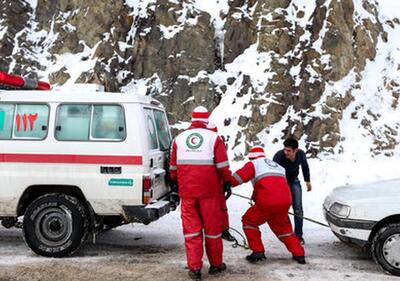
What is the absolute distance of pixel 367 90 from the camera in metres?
15.7

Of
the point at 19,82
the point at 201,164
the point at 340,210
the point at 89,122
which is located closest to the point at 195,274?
the point at 201,164

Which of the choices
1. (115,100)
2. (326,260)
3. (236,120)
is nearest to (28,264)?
(115,100)

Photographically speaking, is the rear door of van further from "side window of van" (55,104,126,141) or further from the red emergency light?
the red emergency light

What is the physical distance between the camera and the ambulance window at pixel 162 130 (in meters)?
7.11

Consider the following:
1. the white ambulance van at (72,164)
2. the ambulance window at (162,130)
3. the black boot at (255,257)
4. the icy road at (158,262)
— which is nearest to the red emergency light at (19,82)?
the white ambulance van at (72,164)

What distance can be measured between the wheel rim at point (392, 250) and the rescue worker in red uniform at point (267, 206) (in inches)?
40.1

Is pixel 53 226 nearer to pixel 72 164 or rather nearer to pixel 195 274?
pixel 72 164

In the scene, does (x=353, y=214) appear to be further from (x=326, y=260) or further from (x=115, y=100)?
(x=115, y=100)

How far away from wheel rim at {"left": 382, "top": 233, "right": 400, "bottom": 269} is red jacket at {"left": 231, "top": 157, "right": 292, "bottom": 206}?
4.11 feet

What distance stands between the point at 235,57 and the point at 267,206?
1135cm

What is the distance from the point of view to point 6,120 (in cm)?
655

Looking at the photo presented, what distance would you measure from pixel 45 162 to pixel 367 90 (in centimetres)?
1204

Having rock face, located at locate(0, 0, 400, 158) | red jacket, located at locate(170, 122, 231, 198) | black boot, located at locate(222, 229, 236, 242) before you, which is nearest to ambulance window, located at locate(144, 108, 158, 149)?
red jacket, located at locate(170, 122, 231, 198)

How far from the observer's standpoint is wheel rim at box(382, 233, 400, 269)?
575cm
